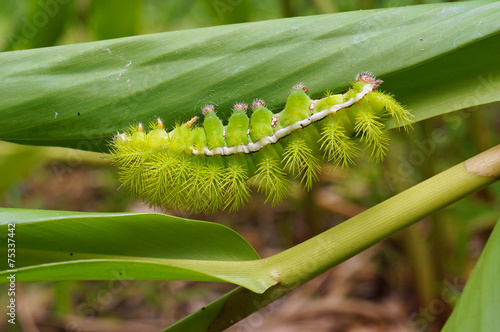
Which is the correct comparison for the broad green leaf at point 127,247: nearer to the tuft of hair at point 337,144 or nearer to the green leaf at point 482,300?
the green leaf at point 482,300

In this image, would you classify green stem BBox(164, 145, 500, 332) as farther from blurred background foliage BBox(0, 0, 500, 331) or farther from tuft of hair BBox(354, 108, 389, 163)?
blurred background foliage BBox(0, 0, 500, 331)

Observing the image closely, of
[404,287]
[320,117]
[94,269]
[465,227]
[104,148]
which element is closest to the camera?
[94,269]

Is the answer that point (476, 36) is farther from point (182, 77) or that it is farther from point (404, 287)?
point (404, 287)

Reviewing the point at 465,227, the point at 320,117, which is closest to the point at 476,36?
the point at 320,117

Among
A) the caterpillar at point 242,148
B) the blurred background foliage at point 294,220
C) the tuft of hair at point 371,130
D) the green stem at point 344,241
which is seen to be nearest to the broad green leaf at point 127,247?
the green stem at point 344,241

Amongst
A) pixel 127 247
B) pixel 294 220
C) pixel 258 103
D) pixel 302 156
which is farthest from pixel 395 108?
pixel 294 220
